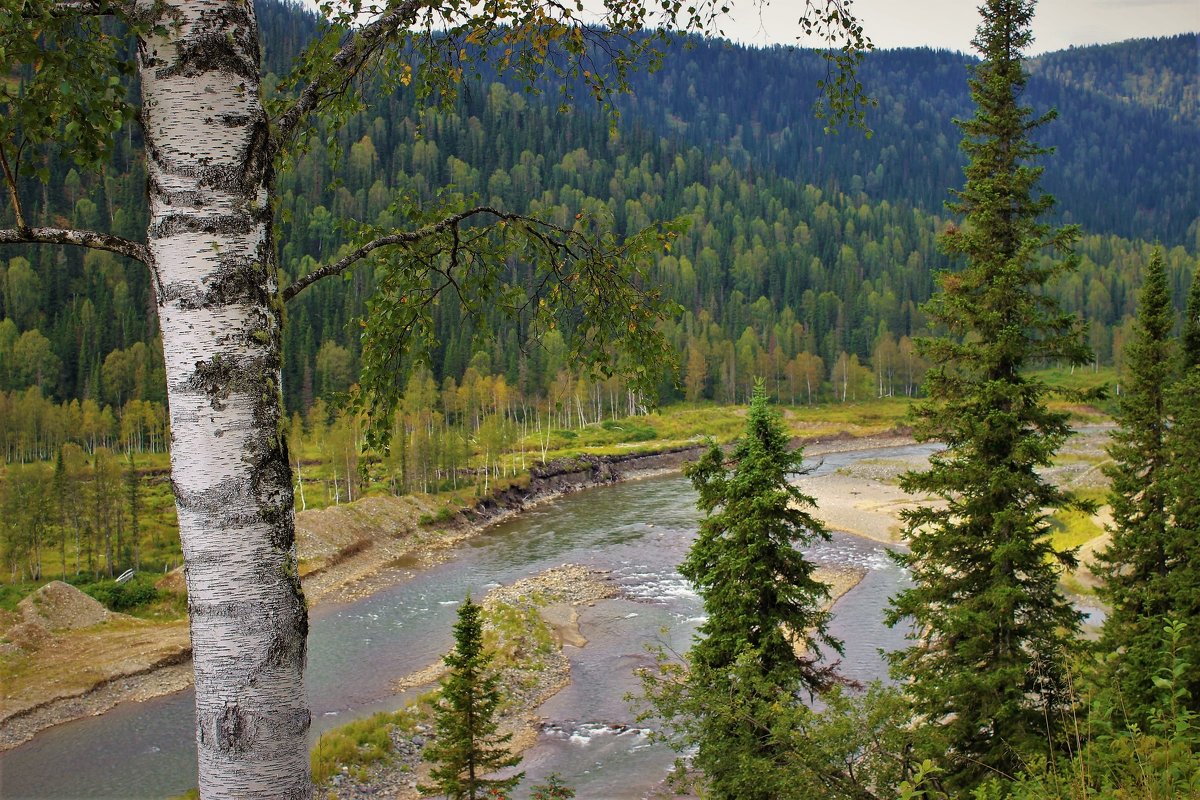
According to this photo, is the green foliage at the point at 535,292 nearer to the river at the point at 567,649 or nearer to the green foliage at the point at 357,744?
the river at the point at 567,649

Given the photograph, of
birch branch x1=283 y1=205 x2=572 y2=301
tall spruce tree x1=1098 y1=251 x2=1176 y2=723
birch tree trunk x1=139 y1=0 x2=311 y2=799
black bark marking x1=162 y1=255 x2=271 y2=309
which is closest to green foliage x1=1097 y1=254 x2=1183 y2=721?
tall spruce tree x1=1098 y1=251 x2=1176 y2=723

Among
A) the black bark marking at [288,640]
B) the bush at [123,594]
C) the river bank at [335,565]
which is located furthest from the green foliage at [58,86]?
the bush at [123,594]

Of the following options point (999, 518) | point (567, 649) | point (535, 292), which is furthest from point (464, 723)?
point (567, 649)

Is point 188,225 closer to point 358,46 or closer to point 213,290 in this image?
point 213,290

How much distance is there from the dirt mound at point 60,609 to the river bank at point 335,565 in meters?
0.91

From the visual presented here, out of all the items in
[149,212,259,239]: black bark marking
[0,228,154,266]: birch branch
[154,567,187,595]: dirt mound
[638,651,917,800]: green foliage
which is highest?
[149,212,259,239]: black bark marking

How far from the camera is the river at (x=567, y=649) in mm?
20953

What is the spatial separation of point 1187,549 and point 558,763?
15180 millimetres

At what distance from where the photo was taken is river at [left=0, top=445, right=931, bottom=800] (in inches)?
825

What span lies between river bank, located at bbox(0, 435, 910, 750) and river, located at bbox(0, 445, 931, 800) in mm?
1175

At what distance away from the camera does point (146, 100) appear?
9.64 feet

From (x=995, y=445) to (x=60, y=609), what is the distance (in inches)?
1448

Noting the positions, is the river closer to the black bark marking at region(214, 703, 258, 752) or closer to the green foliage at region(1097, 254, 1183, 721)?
the green foliage at region(1097, 254, 1183, 721)

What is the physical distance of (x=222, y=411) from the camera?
2.87m
